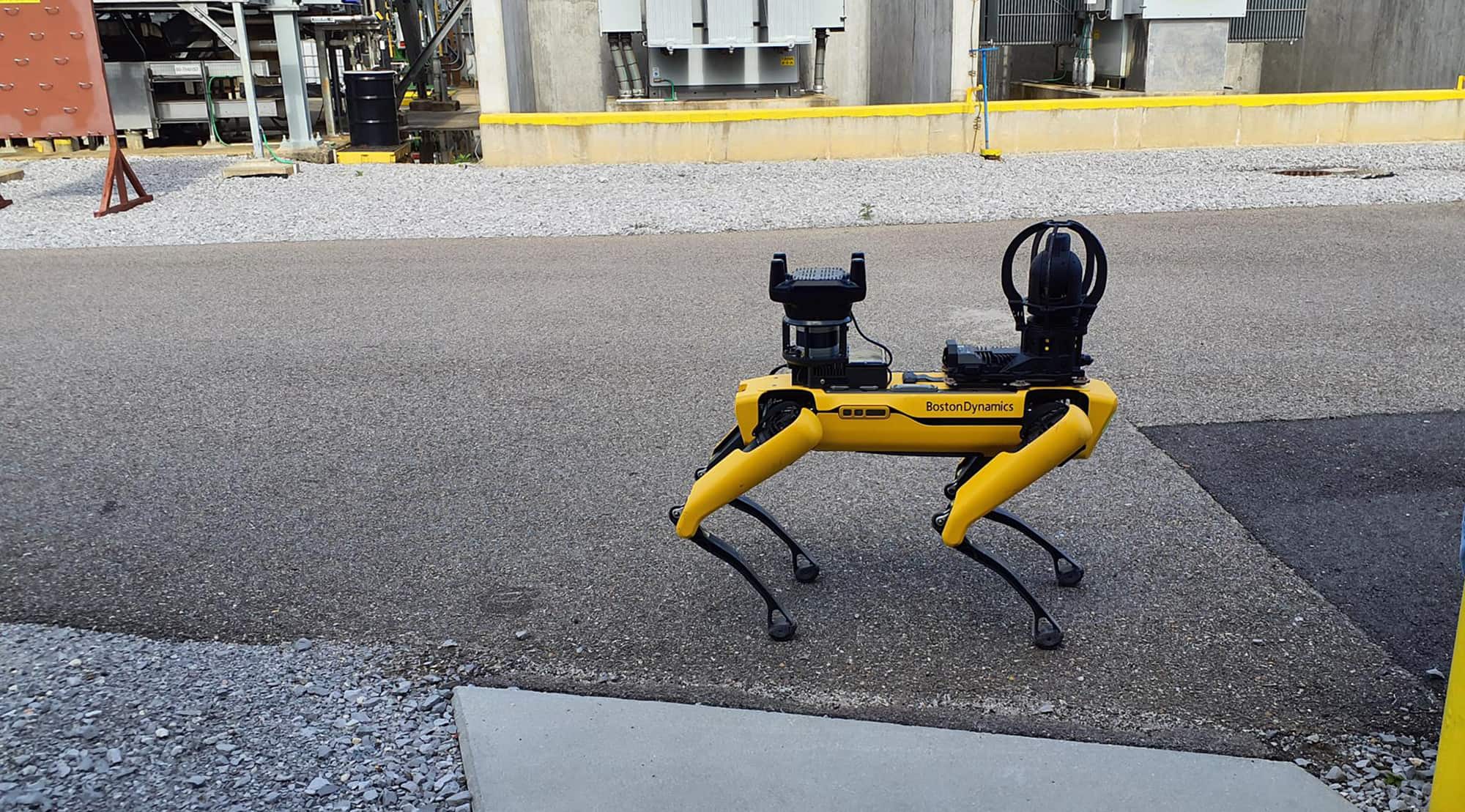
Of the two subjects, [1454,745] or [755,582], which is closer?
[1454,745]

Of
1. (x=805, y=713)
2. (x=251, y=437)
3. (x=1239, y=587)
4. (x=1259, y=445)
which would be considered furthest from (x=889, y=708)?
(x=251, y=437)

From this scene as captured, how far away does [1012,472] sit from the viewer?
339 centimetres

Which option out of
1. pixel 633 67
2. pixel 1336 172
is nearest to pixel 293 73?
pixel 633 67

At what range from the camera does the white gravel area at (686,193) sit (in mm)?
10781

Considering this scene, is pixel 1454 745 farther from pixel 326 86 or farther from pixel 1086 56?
pixel 326 86

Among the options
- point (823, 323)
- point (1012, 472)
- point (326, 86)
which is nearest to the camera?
point (1012, 472)

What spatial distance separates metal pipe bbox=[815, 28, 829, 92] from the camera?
16141 mm

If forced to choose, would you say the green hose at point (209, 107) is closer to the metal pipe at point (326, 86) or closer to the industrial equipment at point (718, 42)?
the metal pipe at point (326, 86)

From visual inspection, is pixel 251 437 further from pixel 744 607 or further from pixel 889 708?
pixel 889 708

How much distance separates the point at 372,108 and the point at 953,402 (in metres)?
13.9

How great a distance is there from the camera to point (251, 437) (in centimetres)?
561

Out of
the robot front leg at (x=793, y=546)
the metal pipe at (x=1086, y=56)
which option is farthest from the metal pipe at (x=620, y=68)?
the robot front leg at (x=793, y=546)

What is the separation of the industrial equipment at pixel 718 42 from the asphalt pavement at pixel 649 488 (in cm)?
753

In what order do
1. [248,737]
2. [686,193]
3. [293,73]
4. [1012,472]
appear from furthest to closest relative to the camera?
[293,73], [686,193], [1012,472], [248,737]
